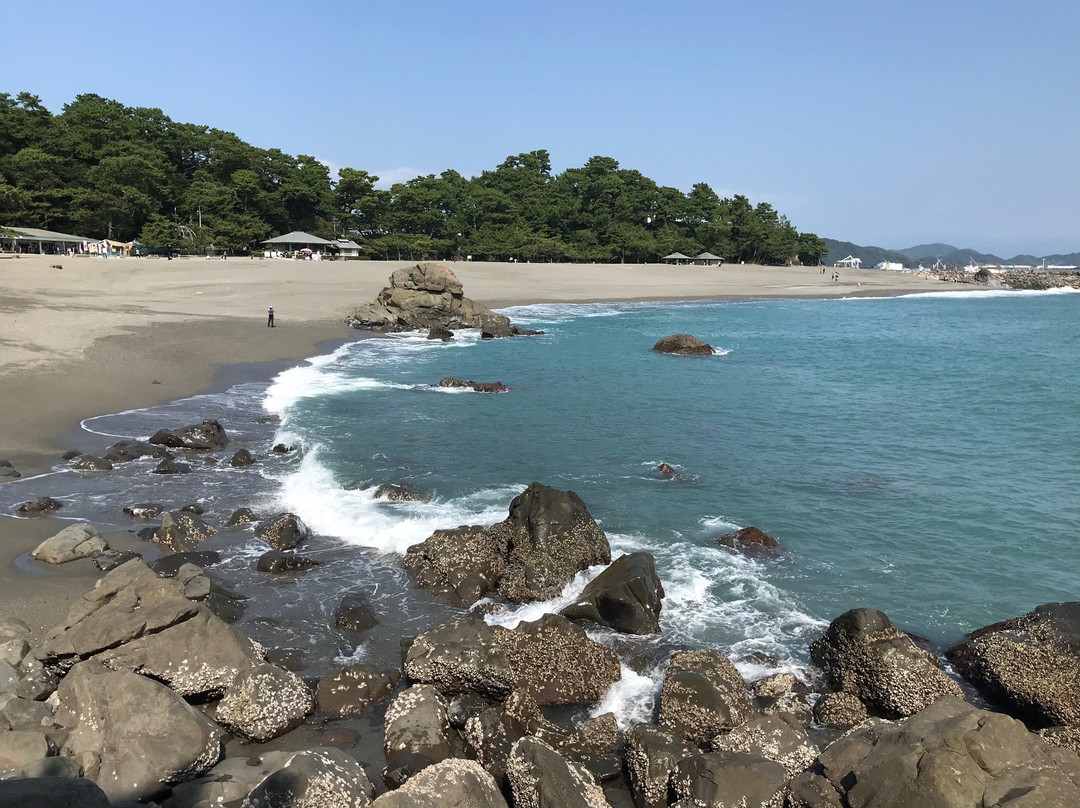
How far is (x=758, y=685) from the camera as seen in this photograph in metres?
9.13

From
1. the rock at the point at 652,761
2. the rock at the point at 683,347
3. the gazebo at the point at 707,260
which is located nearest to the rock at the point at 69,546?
the rock at the point at 652,761

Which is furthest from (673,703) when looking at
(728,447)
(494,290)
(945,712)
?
(494,290)

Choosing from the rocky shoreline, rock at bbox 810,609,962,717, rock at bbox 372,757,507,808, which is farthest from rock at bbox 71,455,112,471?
rock at bbox 810,609,962,717

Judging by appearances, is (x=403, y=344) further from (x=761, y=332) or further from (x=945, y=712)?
(x=945, y=712)

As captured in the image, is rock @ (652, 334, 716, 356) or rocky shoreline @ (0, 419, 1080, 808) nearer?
rocky shoreline @ (0, 419, 1080, 808)

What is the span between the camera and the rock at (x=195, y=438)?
18047 millimetres

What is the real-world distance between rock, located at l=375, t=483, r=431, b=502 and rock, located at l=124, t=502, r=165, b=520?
410 cm

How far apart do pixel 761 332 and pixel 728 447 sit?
30.0 meters

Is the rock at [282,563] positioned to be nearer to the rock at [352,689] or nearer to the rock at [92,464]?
the rock at [352,689]

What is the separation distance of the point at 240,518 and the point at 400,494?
312 cm

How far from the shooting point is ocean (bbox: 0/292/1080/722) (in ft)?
36.8

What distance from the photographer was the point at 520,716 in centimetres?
813

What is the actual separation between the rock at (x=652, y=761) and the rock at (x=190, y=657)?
4438 millimetres

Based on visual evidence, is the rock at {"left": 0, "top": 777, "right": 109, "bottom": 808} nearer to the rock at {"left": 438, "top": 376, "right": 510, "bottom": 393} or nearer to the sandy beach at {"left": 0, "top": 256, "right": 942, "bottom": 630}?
the sandy beach at {"left": 0, "top": 256, "right": 942, "bottom": 630}
